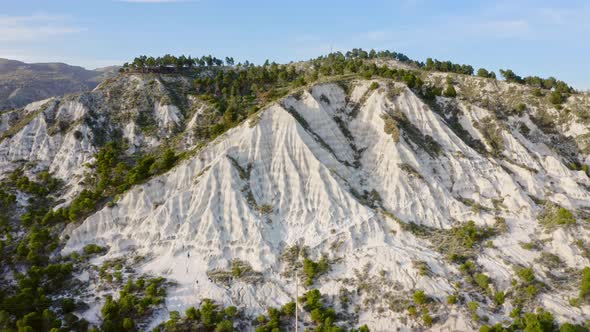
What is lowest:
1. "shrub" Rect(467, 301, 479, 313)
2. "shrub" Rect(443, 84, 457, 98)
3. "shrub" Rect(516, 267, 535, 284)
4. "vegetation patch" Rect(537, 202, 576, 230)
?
"shrub" Rect(467, 301, 479, 313)

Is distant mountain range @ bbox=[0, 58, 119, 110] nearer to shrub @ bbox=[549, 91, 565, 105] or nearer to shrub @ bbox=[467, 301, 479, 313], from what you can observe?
shrub @ bbox=[467, 301, 479, 313]

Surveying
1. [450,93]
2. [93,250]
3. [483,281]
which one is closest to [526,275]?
[483,281]

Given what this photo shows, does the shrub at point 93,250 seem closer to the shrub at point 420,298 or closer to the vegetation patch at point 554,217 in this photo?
the shrub at point 420,298

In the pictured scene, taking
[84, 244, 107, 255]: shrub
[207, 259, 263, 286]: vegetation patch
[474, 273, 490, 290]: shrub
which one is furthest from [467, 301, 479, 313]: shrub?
[84, 244, 107, 255]: shrub

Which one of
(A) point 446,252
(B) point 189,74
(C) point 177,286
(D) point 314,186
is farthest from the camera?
(B) point 189,74

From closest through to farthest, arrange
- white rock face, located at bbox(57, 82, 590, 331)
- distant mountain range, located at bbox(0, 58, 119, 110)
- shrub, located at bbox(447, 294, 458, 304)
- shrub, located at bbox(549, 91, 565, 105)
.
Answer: shrub, located at bbox(447, 294, 458, 304) → white rock face, located at bbox(57, 82, 590, 331) → shrub, located at bbox(549, 91, 565, 105) → distant mountain range, located at bbox(0, 58, 119, 110)

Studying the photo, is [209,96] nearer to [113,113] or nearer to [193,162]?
[113,113]

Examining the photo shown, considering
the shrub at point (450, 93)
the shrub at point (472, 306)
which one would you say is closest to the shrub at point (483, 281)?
the shrub at point (472, 306)

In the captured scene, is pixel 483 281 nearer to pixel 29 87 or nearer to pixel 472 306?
pixel 472 306

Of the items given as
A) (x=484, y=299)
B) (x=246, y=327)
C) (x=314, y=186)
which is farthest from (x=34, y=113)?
(x=484, y=299)
